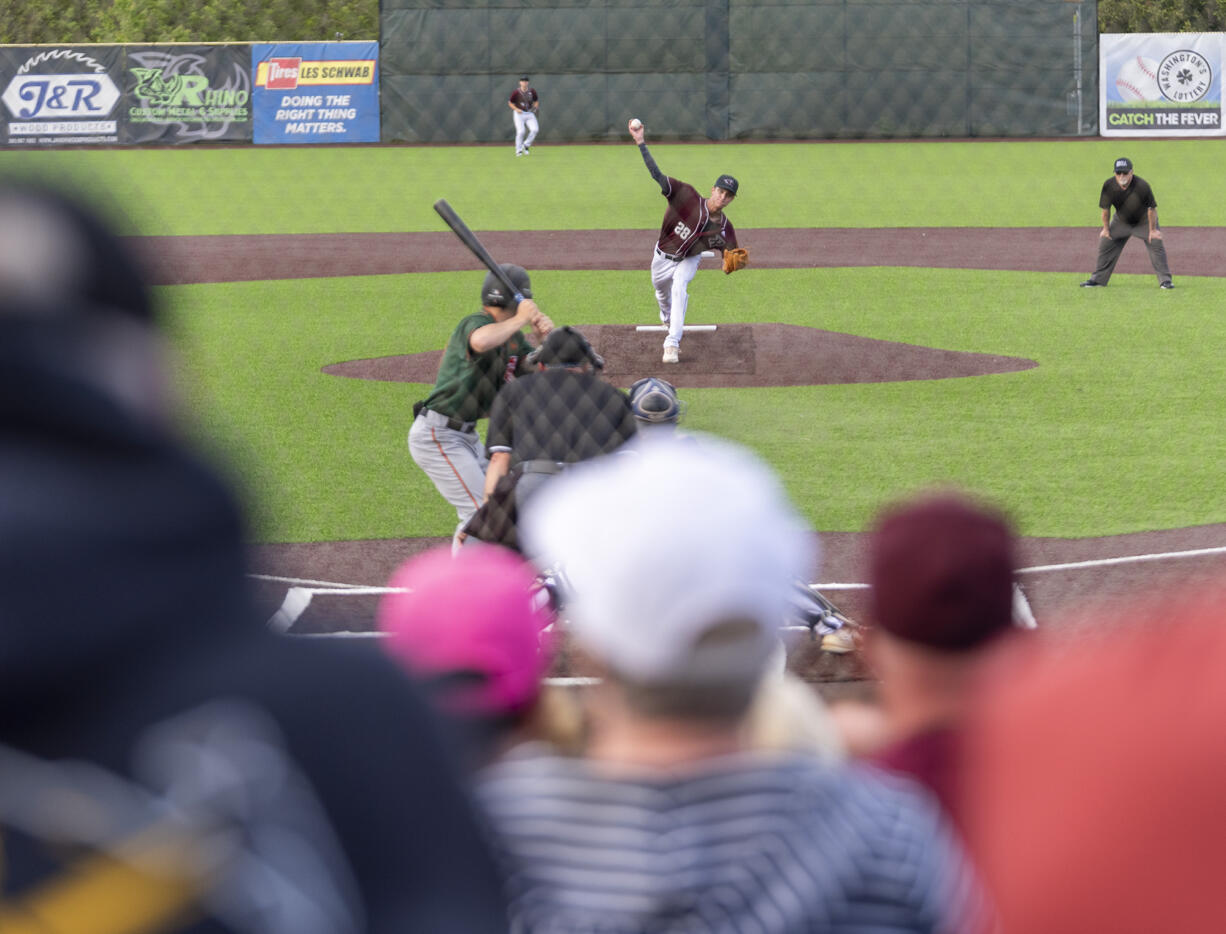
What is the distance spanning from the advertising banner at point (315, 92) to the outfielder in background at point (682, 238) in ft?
106

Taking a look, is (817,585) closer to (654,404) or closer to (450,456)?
(654,404)

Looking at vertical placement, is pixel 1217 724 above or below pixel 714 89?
below

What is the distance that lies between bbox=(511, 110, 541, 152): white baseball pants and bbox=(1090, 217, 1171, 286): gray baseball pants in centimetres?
2469

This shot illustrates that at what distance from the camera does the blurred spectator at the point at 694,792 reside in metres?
1.89

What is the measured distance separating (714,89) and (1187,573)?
40.6 meters

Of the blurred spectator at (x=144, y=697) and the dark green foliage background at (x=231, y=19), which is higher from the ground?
the dark green foliage background at (x=231, y=19)

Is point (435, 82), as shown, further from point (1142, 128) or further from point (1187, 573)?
point (1187, 573)

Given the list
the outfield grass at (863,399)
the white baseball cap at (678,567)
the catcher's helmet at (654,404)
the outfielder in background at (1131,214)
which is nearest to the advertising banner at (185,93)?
the outfield grass at (863,399)

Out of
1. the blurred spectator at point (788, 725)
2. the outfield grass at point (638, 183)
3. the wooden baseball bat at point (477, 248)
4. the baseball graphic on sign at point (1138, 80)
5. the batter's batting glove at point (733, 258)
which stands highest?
the baseball graphic on sign at point (1138, 80)

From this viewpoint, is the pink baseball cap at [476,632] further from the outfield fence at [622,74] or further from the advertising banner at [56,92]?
the advertising banner at [56,92]

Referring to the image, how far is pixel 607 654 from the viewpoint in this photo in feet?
6.55

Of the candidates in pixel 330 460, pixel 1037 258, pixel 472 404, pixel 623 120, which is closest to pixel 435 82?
pixel 623 120

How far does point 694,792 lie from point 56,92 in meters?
50.0

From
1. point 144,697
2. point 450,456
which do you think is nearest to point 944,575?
point 144,697
